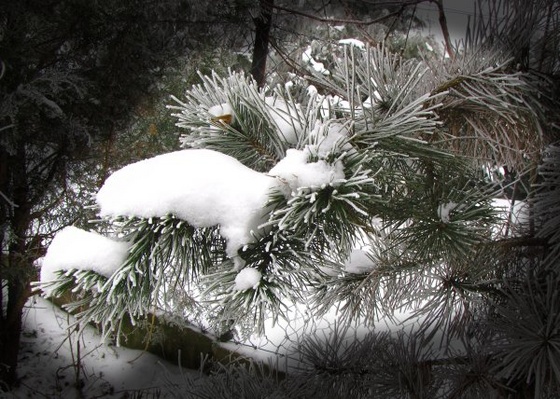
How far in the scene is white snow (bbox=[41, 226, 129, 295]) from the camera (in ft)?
1.33

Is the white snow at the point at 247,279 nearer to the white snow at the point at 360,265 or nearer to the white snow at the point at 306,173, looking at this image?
the white snow at the point at 306,173

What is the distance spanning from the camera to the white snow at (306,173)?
395 millimetres

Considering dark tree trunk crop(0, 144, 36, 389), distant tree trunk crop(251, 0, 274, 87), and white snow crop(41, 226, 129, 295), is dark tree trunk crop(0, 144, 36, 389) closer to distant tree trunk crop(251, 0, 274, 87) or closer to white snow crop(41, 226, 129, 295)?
distant tree trunk crop(251, 0, 274, 87)

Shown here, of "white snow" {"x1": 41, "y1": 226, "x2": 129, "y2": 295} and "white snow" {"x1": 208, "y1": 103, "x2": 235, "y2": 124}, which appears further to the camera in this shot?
"white snow" {"x1": 208, "y1": 103, "x2": 235, "y2": 124}

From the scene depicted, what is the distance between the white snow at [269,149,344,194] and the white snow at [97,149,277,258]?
1 centimetres

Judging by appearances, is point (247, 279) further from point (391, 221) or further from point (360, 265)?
point (360, 265)

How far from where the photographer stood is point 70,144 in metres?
1.93

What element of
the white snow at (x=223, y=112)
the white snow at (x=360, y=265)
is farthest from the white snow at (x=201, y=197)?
the white snow at (x=360, y=265)

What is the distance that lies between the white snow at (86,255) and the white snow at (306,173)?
0.48 ft

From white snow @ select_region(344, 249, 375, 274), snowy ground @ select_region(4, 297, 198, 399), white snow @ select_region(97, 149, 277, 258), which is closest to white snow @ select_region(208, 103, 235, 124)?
white snow @ select_region(97, 149, 277, 258)

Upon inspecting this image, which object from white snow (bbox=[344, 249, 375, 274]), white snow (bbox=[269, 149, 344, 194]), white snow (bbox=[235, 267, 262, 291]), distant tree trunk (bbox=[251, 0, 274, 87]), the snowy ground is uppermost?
distant tree trunk (bbox=[251, 0, 274, 87])

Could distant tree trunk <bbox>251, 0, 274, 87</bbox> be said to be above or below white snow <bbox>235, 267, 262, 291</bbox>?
above

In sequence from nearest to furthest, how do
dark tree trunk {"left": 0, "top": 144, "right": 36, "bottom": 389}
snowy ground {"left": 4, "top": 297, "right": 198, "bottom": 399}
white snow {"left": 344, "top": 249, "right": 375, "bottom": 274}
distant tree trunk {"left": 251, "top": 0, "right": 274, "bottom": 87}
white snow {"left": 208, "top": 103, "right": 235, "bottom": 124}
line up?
white snow {"left": 208, "top": 103, "right": 235, "bottom": 124} → white snow {"left": 344, "top": 249, "right": 375, "bottom": 274} → dark tree trunk {"left": 0, "top": 144, "right": 36, "bottom": 389} → distant tree trunk {"left": 251, "top": 0, "right": 274, "bottom": 87} → snowy ground {"left": 4, "top": 297, "right": 198, "bottom": 399}

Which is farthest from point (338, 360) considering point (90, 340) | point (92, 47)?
point (90, 340)
